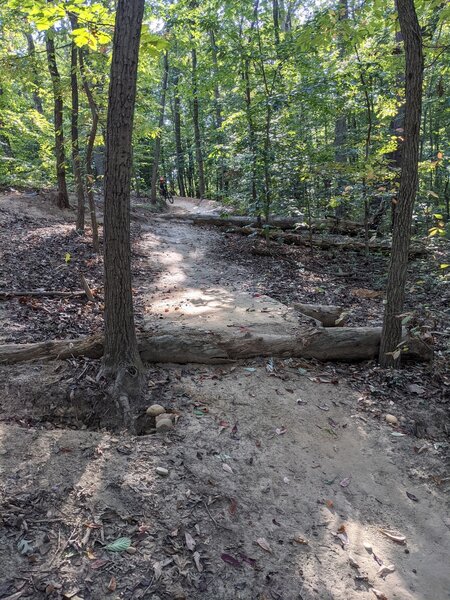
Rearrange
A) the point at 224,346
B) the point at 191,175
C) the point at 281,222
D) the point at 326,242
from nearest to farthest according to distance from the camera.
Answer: the point at 224,346 → the point at 326,242 → the point at 281,222 → the point at 191,175

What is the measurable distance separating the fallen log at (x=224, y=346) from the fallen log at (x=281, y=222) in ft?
19.6

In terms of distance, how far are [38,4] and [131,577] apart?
470 centimetres

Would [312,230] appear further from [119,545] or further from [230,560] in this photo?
[119,545]

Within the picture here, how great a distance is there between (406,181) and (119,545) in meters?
4.56

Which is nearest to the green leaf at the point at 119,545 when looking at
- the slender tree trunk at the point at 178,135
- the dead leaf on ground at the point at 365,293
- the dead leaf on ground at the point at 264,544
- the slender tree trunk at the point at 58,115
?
the dead leaf on ground at the point at 264,544

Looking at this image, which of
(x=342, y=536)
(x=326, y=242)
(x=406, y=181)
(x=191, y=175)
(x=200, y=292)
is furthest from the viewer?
(x=191, y=175)

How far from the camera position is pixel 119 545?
8.61 feet

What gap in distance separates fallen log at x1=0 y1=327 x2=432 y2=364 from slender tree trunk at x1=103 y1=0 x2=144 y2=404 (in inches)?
19.7

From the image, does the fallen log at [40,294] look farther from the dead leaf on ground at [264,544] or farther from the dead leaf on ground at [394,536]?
the dead leaf on ground at [394,536]

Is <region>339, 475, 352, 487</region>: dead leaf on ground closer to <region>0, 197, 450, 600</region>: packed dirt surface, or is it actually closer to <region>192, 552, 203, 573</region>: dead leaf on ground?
<region>0, 197, 450, 600</region>: packed dirt surface

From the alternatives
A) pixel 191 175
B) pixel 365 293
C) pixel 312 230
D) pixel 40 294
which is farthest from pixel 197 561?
pixel 191 175

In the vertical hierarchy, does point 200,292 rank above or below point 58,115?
below

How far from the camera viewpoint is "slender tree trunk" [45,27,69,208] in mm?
9469

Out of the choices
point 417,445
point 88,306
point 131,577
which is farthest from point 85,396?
point 417,445
